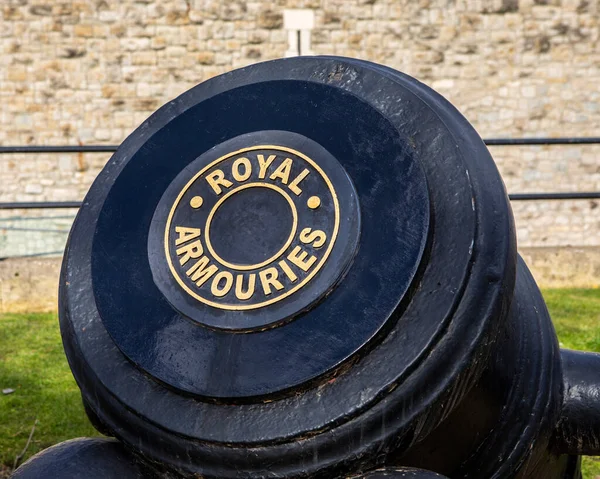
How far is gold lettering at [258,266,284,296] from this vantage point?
1588 millimetres

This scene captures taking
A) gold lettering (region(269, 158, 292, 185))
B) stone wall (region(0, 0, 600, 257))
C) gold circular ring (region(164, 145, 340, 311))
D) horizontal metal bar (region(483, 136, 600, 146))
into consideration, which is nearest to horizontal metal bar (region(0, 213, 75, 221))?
stone wall (region(0, 0, 600, 257))

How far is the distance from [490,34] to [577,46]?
1.17m

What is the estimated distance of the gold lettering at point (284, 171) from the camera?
1.70 m

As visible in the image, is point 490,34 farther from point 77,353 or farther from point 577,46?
point 77,353

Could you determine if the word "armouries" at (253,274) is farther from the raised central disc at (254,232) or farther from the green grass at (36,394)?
the green grass at (36,394)

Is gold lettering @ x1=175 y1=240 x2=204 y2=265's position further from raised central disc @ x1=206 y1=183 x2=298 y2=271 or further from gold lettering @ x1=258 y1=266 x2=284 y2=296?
gold lettering @ x1=258 y1=266 x2=284 y2=296

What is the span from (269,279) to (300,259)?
68mm

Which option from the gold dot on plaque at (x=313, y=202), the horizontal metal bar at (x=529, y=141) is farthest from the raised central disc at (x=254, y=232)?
the horizontal metal bar at (x=529, y=141)

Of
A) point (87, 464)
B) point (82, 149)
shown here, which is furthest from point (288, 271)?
point (82, 149)

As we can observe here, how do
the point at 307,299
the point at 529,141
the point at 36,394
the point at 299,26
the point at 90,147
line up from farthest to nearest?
the point at 299,26 < the point at 529,141 < the point at 90,147 < the point at 36,394 < the point at 307,299

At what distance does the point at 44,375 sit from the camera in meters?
4.04

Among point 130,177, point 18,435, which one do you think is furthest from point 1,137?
point 130,177

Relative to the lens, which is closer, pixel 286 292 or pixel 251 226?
pixel 286 292

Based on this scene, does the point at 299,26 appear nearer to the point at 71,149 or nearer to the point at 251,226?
the point at 71,149
